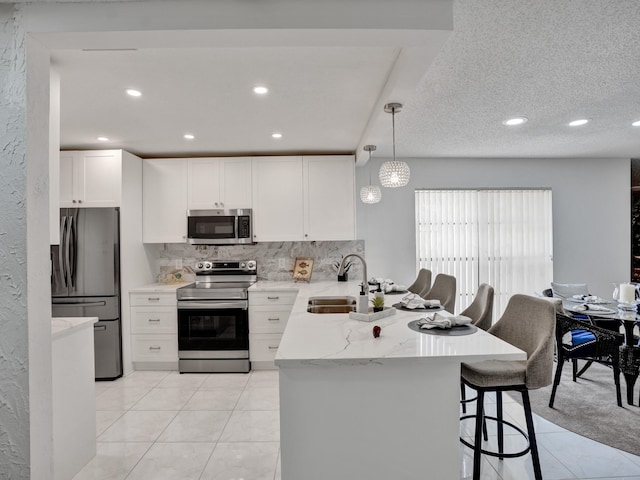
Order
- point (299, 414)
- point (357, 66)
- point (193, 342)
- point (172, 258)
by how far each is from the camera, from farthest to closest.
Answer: point (172, 258)
point (193, 342)
point (357, 66)
point (299, 414)

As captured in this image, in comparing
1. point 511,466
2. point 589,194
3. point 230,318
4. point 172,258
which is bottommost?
point 511,466

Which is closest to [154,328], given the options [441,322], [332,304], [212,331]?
[212,331]

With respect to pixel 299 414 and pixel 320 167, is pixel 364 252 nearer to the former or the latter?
pixel 320 167

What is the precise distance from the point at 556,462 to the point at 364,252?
9.59 ft

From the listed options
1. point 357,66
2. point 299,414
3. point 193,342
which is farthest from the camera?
point 193,342

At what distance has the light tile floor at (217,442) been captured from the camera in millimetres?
2236

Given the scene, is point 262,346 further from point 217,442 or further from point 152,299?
point 217,442

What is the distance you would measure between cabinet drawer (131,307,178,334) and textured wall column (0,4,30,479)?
2.50 metres

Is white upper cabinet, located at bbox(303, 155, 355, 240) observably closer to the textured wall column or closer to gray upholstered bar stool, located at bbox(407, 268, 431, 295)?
gray upholstered bar stool, located at bbox(407, 268, 431, 295)

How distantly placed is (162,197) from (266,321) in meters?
1.92

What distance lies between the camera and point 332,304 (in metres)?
3.23

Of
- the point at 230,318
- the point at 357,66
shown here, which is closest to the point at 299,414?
the point at 357,66

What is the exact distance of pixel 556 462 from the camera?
2277mm

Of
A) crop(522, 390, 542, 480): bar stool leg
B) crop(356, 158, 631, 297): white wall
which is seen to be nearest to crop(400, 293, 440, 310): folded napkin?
crop(522, 390, 542, 480): bar stool leg
